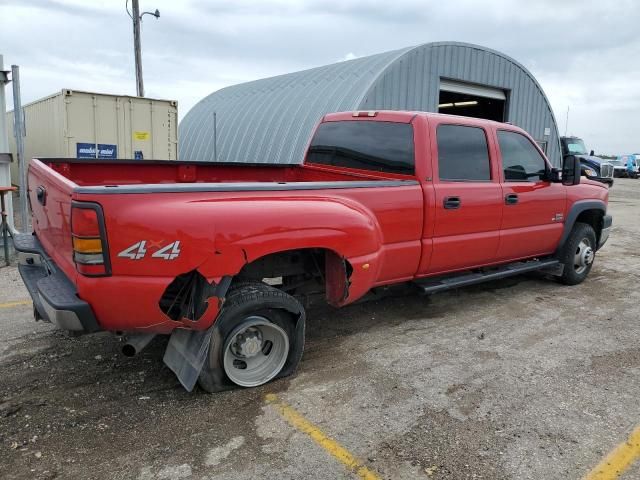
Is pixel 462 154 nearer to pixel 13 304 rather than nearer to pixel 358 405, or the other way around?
pixel 358 405

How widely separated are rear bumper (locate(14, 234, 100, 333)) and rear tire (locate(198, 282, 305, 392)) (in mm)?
764

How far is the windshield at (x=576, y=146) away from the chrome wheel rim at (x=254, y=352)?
27.8 m

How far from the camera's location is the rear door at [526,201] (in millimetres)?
5207

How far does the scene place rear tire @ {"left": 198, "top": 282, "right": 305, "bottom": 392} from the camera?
10.9ft

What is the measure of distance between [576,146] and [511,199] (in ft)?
86.7

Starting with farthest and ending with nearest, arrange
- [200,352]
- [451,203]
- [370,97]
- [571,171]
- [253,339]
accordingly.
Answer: [370,97] < [571,171] < [451,203] < [253,339] < [200,352]

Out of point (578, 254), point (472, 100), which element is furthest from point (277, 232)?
point (472, 100)

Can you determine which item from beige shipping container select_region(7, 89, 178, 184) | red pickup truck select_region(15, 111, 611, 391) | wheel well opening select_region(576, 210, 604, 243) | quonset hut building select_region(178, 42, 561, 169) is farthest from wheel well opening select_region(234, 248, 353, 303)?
beige shipping container select_region(7, 89, 178, 184)

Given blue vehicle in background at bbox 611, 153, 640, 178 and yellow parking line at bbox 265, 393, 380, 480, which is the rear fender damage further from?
blue vehicle in background at bbox 611, 153, 640, 178

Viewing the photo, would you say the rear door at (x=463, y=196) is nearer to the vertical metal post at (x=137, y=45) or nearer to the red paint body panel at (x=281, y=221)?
the red paint body panel at (x=281, y=221)

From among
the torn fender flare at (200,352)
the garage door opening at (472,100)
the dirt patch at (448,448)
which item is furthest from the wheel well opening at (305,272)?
the garage door opening at (472,100)

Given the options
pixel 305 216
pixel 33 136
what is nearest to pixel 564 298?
pixel 305 216

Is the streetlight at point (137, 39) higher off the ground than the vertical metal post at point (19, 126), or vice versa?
the streetlight at point (137, 39)

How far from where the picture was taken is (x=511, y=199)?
16.9 ft
